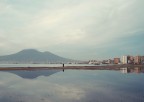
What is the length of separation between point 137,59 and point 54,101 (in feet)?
577

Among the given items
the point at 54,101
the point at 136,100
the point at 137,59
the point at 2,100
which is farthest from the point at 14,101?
the point at 137,59

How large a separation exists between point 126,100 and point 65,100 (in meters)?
6.31

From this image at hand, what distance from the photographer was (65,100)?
24.0 meters

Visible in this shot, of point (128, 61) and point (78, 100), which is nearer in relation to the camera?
point (78, 100)

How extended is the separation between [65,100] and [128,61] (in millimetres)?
181987

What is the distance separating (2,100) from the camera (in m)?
24.3

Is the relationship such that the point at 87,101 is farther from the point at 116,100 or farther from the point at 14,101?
the point at 14,101

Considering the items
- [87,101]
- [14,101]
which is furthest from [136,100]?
[14,101]

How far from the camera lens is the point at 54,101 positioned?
76.5 ft

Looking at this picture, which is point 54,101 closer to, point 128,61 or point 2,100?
point 2,100

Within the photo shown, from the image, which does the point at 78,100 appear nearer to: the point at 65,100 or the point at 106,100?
the point at 65,100

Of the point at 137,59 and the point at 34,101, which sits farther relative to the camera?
the point at 137,59

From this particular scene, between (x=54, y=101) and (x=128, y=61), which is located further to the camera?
(x=128, y=61)

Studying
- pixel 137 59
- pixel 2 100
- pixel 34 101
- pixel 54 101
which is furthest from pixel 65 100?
pixel 137 59
